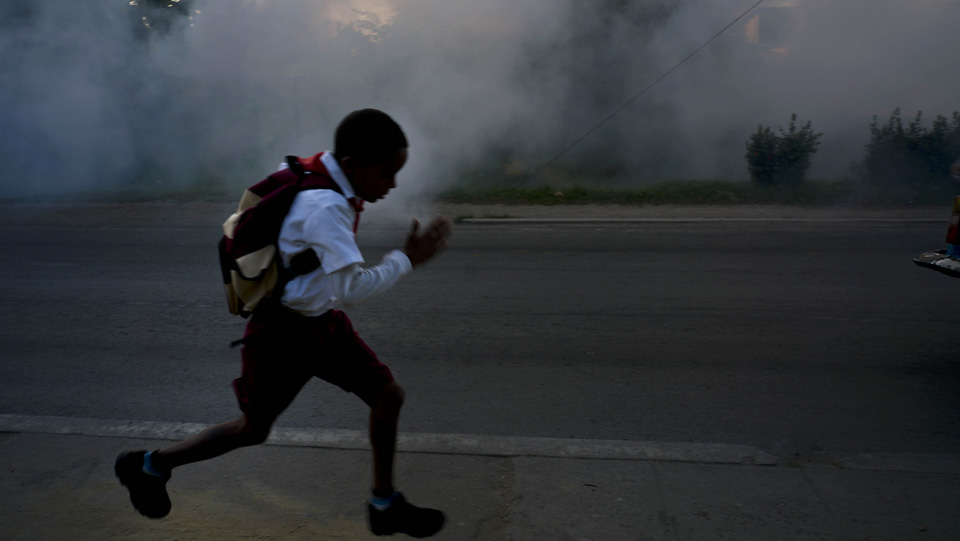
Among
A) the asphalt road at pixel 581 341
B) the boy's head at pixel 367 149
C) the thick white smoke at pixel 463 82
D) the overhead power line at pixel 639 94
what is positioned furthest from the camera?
the overhead power line at pixel 639 94

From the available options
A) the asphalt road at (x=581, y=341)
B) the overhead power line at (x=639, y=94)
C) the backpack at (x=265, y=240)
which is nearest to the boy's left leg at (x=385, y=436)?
the backpack at (x=265, y=240)

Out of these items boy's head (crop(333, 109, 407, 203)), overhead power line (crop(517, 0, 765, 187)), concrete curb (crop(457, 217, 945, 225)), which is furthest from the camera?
overhead power line (crop(517, 0, 765, 187))

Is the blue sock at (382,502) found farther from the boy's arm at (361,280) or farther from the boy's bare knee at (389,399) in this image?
the boy's arm at (361,280)

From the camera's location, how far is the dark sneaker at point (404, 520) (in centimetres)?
248

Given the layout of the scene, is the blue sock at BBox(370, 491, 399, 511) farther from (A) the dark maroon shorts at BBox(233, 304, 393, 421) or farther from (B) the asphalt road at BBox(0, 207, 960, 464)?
(B) the asphalt road at BBox(0, 207, 960, 464)

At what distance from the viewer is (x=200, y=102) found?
13.4m

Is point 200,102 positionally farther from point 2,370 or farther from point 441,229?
point 441,229

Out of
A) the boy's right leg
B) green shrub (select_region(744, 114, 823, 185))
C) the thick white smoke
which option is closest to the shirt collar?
the boy's right leg

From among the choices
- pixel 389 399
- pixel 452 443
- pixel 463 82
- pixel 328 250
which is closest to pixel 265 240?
pixel 328 250

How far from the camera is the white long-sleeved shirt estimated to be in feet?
7.06

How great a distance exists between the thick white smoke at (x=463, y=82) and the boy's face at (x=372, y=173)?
10058mm

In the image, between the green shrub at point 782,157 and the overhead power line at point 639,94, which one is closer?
the green shrub at point 782,157

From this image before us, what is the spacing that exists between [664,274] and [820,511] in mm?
4048

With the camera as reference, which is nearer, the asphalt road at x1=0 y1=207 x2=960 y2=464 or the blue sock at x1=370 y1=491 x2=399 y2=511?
the blue sock at x1=370 y1=491 x2=399 y2=511
